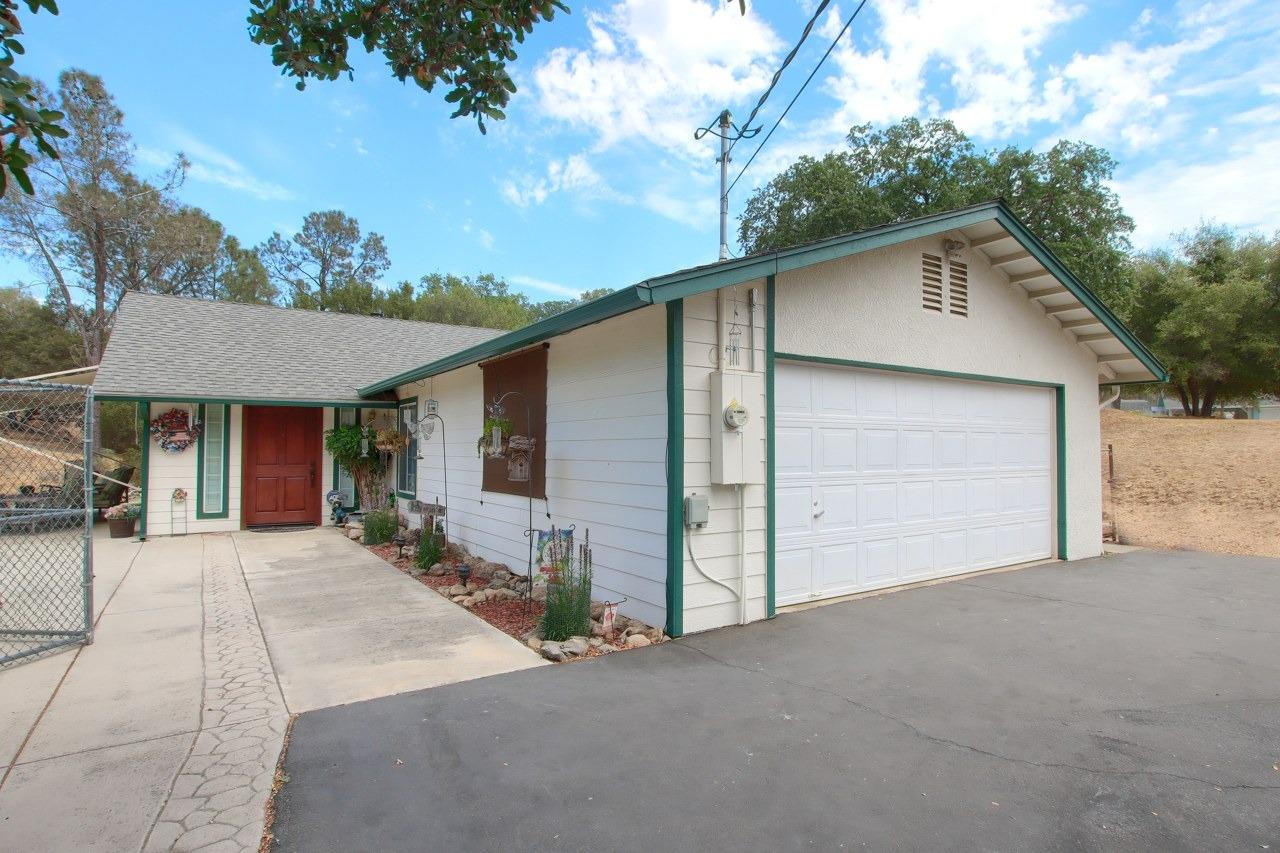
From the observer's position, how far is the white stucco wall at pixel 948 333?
5.62 meters

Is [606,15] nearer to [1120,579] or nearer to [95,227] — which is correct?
[1120,579]

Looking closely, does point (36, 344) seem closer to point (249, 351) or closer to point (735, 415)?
point (249, 351)

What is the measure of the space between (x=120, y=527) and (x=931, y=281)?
1165 cm

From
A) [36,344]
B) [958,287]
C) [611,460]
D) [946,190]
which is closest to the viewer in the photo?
[611,460]

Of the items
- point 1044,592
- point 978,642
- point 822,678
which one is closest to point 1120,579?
point 1044,592

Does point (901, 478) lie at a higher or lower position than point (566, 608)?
higher

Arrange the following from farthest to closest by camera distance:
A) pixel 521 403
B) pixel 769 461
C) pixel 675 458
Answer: pixel 521 403 → pixel 769 461 → pixel 675 458

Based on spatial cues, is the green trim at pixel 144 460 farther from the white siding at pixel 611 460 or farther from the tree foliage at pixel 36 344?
the tree foliage at pixel 36 344

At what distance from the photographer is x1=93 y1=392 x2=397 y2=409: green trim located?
923 cm

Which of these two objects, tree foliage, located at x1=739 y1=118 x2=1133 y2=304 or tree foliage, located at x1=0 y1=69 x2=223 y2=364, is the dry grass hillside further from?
tree foliage, located at x1=0 y1=69 x2=223 y2=364

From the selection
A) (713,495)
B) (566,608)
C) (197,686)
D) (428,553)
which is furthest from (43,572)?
(713,495)

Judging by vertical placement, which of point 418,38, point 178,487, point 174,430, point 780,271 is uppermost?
point 418,38

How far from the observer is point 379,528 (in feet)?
30.5

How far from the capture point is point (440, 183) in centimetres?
1603
